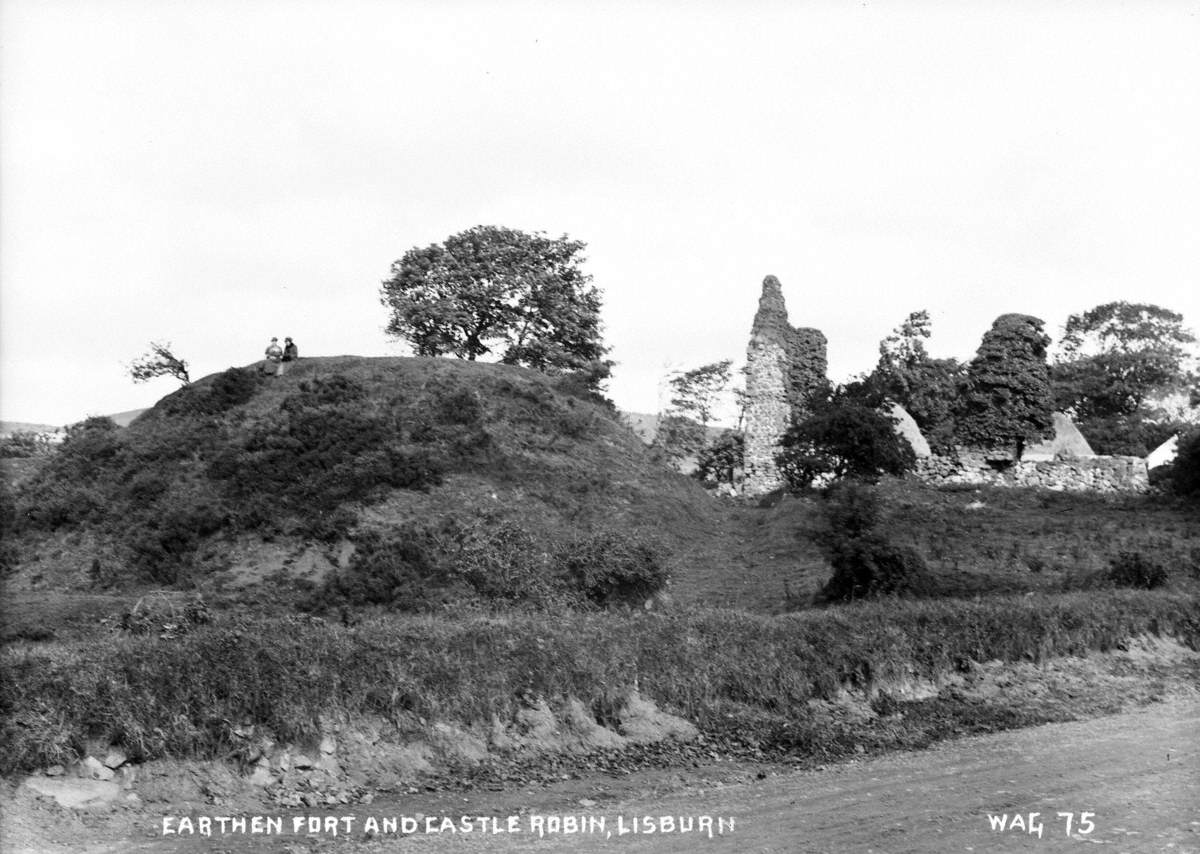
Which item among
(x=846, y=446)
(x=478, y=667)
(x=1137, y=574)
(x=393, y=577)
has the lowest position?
(x=478, y=667)

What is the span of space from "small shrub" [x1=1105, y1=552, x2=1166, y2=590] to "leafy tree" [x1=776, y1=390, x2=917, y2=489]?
38.2 ft

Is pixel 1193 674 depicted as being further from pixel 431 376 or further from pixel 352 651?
pixel 431 376

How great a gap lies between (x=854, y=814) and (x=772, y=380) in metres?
32.4

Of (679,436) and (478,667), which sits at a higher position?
(679,436)

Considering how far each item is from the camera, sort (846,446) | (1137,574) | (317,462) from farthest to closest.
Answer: (846,446)
(317,462)
(1137,574)

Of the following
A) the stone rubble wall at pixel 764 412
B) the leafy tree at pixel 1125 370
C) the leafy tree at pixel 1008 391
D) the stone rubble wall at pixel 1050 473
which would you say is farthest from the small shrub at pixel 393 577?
the leafy tree at pixel 1125 370

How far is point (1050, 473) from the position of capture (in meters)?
40.4

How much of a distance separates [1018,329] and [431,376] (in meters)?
21.3

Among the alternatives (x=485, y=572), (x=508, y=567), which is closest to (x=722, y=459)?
(x=508, y=567)

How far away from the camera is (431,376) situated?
1449 inches

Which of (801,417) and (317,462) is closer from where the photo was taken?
(317,462)

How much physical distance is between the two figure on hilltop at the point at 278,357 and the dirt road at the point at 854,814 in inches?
1079

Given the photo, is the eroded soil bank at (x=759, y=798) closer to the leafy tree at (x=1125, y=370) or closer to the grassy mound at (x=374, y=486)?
the grassy mound at (x=374, y=486)

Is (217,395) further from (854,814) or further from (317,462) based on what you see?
(854,814)
